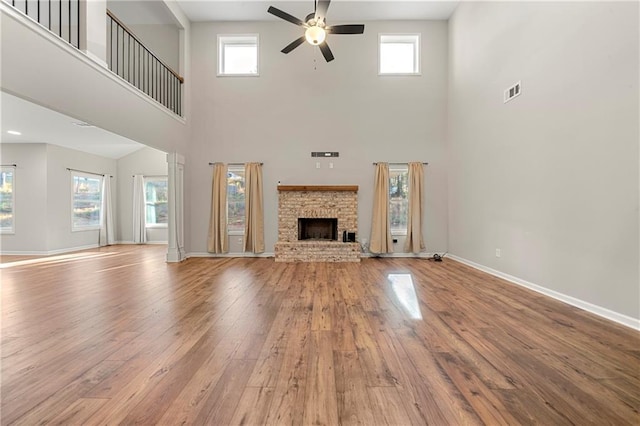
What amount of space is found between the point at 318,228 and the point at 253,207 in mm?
1568

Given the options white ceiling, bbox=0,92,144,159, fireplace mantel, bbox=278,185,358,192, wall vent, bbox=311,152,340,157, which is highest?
white ceiling, bbox=0,92,144,159

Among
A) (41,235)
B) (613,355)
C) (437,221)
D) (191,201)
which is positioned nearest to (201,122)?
(191,201)

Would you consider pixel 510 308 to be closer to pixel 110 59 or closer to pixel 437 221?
pixel 437 221

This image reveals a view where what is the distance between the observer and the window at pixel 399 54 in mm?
6859

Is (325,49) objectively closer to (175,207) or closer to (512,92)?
(512,92)

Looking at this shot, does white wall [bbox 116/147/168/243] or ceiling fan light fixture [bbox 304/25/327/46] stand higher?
ceiling fan light fixture [bbox 304/25/327/46]

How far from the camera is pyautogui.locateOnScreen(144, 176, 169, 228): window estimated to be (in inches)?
376

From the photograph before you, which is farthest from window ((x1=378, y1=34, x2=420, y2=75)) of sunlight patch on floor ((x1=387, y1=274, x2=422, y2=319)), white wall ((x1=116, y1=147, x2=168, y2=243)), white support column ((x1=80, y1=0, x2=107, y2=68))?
white wall ((x1=116, y1=147, x2=168, y2=243))

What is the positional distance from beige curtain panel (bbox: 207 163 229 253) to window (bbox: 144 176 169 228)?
3765 mm

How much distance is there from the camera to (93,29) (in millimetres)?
3869

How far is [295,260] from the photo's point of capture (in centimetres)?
623

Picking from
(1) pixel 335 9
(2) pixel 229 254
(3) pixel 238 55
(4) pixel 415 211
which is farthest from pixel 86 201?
(4) pixel 415 211

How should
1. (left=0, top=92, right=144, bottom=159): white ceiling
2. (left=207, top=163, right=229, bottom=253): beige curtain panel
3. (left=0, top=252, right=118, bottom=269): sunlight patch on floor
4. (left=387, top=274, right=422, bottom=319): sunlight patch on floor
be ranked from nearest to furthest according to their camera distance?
1. (left=387, top=274, right=422, bottom=319): sunlight patch on floor
2. (left=0, top=92, right=144, bottom=159): white ceiling
3. (left=0, top=252, right=118, bottom=269): sunlight patch on floor
4. (left=207, top=163, right=229, bottom=253): beige curtain panel

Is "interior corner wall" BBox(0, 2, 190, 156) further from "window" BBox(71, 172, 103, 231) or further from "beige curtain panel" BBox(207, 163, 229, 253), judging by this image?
"window" BBox(71, 172, 103, 231)
